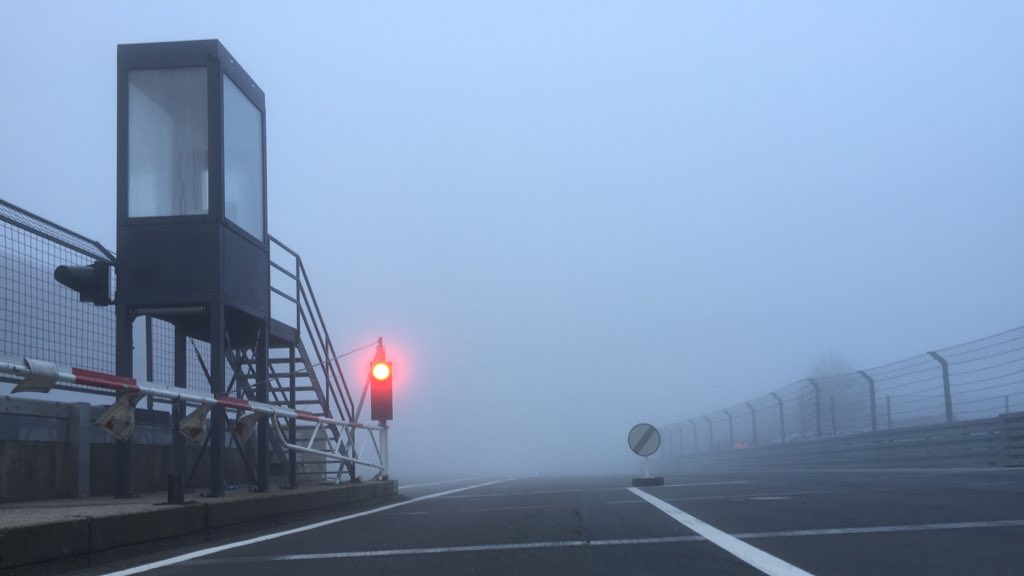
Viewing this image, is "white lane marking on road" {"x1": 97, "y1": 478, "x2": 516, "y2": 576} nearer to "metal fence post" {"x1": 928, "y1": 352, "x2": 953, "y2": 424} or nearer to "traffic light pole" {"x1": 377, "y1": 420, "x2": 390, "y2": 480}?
"traffic light pole" {"x1": 377, "y1": 420, "x2": 390, "y2": 480}

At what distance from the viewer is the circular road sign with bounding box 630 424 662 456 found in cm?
1730

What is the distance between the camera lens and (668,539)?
7461 mm

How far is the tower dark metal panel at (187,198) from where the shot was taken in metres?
10.8

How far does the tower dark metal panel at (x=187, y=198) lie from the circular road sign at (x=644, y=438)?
6866 millimetres

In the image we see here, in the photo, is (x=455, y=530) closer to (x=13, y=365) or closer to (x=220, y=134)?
(x=13, y=365)

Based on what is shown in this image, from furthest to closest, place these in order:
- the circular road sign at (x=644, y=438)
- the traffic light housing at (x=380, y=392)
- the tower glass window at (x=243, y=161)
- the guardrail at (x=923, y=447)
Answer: the guardrail at (x=923, y=447) → the circular road sign at (x=644, y=438) → the traffic light housing at (x=380, y=392) → the tower glass window at (x=243, y=161)

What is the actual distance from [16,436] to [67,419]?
0.98 meters

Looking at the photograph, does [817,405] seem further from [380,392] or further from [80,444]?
[80,444]

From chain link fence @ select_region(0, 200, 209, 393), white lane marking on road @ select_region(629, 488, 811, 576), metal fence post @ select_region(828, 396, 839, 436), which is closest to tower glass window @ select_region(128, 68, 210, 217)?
chain link fence @ select_region(0, 200, 209, 393)

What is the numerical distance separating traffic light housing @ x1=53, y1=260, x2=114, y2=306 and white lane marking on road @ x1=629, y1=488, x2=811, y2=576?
5.72 metres

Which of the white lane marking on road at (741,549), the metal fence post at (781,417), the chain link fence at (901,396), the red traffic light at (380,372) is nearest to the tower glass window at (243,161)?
the red traffic light at (380,372)

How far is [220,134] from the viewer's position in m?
11.4

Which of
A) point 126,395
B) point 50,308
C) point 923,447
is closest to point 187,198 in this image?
point 50,308

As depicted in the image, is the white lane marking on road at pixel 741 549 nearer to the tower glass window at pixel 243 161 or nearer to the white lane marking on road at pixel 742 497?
the white lane marking on road at pixel 742 497
